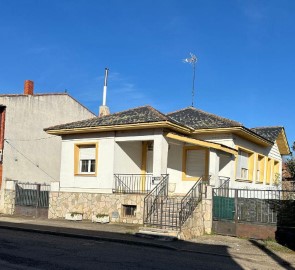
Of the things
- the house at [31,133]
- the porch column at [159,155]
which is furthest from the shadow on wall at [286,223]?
the house at [31,133]

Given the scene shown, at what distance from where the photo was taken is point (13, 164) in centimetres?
2567

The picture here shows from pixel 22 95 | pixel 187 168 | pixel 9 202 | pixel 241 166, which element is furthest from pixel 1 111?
pixel 241 166

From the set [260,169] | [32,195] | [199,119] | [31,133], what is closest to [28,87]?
[31,133]

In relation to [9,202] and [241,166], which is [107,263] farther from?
[9,202]

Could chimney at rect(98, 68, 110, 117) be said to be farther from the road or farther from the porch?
the road

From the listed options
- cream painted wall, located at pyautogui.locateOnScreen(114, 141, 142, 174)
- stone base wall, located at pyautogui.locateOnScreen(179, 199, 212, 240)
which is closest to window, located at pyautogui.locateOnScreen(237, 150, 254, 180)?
cream painted wall, located at pyautogui.locateOnScreen(114, 141, 142, 174)

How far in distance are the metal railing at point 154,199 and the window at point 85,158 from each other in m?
4.35

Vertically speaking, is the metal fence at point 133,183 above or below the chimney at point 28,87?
below

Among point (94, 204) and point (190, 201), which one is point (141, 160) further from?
point (190, 201)

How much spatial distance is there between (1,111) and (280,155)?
707 inches

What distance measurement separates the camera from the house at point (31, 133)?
25453mm

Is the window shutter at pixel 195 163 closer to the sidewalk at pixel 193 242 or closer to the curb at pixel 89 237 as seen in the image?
the sidewalk at pixel 193 242

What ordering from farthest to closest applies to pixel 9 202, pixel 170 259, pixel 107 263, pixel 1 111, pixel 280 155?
pixel 280 155 → pixel 1 111 → pixel 9 202 → pixel 170 259 → pixel 107 263

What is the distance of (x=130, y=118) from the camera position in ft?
65.4
